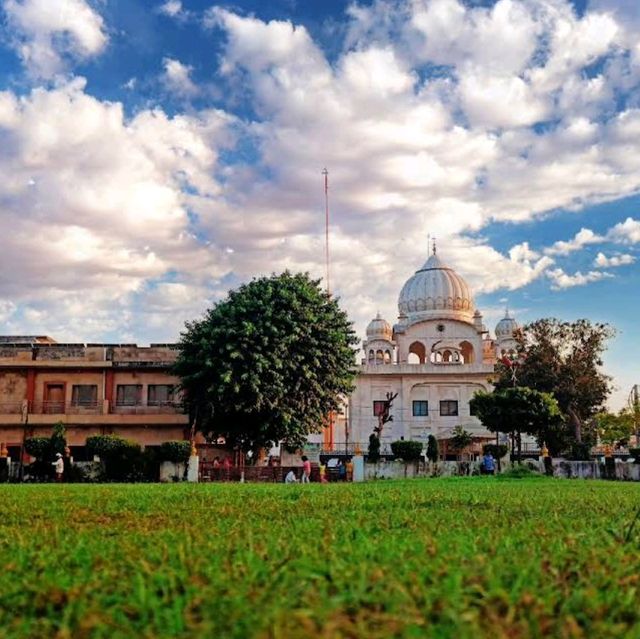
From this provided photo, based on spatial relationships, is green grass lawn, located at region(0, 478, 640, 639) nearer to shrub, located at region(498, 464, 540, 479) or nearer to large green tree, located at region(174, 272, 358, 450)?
large green tree, located at region(174, 272, 358, 450)

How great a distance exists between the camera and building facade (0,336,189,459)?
137 feet

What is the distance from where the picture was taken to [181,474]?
1208 inches

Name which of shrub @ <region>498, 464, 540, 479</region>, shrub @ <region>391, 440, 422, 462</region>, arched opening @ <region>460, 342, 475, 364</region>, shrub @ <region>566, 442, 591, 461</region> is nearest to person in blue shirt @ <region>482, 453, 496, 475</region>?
shrub @ <region>498, 464, 540, 479</region>

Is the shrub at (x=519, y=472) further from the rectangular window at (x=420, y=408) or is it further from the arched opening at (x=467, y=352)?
the arched opening at (x=467, y=352)

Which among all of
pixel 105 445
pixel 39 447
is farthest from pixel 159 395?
pixel 105 445

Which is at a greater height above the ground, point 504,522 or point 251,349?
point 251,349

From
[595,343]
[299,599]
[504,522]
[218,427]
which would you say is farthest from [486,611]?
[595,343]

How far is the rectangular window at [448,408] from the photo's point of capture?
184 feet

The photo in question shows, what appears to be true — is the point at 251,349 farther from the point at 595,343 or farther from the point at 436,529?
the point at 436,529

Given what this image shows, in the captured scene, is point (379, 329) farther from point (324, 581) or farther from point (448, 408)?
point (324, 581)

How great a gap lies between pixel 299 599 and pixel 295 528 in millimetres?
2866

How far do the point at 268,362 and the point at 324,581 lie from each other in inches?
1123

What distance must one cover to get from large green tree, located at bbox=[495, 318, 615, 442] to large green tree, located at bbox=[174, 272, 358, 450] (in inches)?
594

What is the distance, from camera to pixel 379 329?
6481 centimetres
